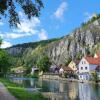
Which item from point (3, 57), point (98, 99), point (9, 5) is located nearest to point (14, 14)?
point (9, 5)

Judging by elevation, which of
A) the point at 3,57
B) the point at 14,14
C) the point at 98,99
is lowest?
the point at 98,99

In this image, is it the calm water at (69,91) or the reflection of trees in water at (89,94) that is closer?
the calm water at (69,91)

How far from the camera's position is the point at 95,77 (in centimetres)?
11306

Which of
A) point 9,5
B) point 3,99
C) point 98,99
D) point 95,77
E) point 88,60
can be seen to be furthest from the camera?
point 88,60

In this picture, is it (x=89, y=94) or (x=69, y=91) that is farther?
(x=69, y=91)

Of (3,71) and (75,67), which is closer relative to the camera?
(3,71)

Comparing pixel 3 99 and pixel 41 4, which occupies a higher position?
pixel 41 4

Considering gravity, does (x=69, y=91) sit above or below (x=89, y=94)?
above

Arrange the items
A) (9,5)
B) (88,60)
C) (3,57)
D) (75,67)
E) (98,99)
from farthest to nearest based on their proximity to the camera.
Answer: (75,67), (88,60), (3,57), (98,99), (9,5)

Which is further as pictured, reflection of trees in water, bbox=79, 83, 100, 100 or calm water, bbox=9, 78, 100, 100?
reflection of trees in water, bbox=79, 83, 100, 100

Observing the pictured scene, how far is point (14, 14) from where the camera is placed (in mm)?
14852

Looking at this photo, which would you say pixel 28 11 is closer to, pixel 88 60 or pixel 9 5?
pixel 9 5

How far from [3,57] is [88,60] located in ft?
126

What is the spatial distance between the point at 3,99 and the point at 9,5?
17.6 m
